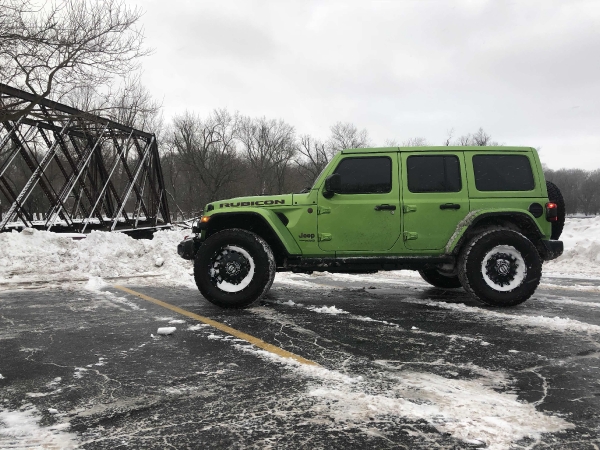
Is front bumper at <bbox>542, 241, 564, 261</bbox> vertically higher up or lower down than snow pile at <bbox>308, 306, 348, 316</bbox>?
higher up

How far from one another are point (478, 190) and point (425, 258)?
110 centimetres

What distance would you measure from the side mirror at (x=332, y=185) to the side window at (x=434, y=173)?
906 mm

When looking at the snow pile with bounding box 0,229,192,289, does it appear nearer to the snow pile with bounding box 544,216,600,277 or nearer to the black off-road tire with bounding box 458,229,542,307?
the black off-road tire with bounding box 458,229,542,307

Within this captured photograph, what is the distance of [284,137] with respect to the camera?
65.2 m

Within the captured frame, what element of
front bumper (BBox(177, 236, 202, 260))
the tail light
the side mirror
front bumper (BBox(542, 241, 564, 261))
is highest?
the side mirror

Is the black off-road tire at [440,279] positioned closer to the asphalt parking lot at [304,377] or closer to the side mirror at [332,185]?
the asphalt parking lot at [304,377]

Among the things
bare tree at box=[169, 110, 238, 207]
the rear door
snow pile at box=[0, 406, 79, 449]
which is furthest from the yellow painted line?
bare tree at box=[169, 110, 238, 207]

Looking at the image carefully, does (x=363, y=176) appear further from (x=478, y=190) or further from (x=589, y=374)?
(x=589, y=374)

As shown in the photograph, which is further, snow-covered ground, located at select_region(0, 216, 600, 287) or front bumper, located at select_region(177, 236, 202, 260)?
snow-covered ground, located at select_region(0, 216, 600, 287)

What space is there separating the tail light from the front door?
72.9 inches

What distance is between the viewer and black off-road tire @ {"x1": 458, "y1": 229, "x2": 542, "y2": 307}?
17.8 feet

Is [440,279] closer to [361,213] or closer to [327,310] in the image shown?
[361,213]

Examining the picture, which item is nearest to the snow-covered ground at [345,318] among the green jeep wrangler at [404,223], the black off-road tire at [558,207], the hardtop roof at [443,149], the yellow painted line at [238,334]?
the yellow painted line at [238,334]

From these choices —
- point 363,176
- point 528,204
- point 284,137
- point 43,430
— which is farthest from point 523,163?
point 284,137
